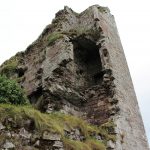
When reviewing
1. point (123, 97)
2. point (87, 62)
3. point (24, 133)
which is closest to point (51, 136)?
point (24, 133)

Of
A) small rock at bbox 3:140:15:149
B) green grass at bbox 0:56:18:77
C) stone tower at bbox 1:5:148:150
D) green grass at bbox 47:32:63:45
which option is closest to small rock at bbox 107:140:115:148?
stone tower at bbox 1:5:148:150

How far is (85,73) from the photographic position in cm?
1402

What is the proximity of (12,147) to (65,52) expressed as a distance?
20.4ft

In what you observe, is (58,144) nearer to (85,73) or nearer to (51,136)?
(51,136)

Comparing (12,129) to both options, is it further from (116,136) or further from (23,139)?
(116,136)

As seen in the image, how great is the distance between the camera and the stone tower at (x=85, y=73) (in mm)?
11703

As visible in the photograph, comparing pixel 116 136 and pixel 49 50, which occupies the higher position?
pixel 49 50

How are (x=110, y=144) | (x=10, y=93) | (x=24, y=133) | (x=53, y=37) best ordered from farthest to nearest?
(x=53, y=37)
(x=110, y=144)
(x=10, y=93)
(x=24, y=133)

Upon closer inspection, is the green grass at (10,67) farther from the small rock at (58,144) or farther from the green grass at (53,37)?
the small rock at (58,144)

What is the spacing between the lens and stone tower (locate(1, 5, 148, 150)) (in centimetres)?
1170

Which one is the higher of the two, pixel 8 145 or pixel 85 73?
pixel 85 73

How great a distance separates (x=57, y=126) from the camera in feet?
26.1

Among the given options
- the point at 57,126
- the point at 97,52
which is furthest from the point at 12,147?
the point at 97,52

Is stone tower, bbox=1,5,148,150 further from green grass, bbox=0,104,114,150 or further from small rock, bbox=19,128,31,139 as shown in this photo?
small rock, bbox=19,128,31,139
